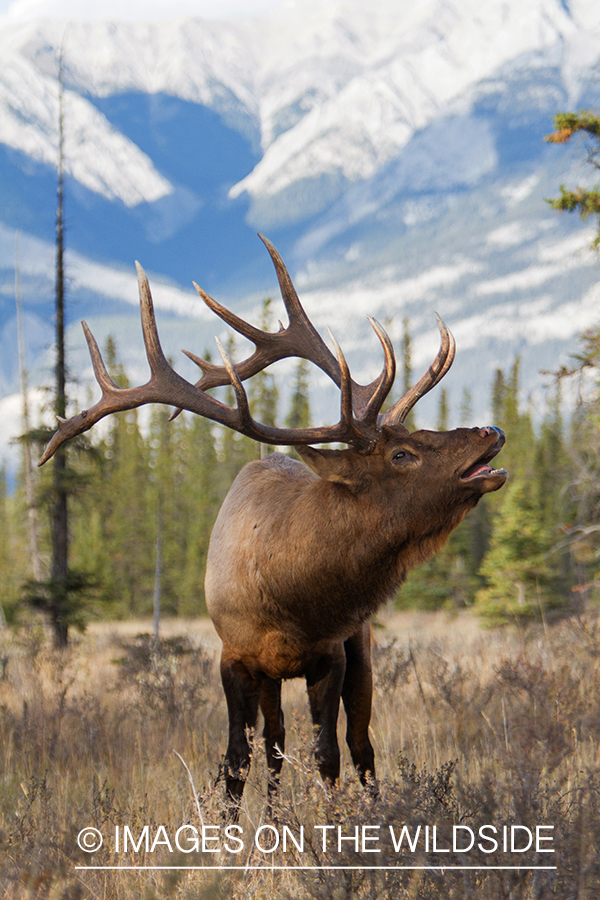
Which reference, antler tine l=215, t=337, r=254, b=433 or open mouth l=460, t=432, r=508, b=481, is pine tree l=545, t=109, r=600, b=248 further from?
antler tine l=215, t=337, r=254, b=433

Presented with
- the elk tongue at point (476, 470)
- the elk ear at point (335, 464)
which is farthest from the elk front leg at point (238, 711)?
the elk tongue at point (476, 470)

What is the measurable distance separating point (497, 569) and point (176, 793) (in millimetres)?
24088

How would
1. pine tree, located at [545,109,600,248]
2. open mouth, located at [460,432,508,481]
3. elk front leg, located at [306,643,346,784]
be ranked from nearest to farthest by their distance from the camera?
open mouth, located at [460,432,508,481] < elk front leg, located at [306,643,346,784] < pine tree, located at [545,109,600,248]

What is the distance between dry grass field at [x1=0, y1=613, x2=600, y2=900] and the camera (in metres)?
3.14

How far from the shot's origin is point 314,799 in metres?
3.74

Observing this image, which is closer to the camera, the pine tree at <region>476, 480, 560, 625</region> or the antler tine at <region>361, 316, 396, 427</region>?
the antler tine at <region>361, 316, 396, 427</region>

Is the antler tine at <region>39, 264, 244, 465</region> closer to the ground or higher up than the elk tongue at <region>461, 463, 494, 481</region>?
higher up

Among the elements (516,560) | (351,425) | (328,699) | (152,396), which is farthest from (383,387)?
(516,560)

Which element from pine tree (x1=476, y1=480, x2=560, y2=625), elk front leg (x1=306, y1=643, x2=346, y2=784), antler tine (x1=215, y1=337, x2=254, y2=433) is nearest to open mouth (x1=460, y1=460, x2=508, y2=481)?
antler tine (x1=215, y1=337, x2=254, y2=433)

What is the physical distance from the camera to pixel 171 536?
45250 mm

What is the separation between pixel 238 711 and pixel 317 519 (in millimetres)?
1237

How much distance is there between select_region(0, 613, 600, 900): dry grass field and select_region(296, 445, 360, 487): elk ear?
119 centimetres

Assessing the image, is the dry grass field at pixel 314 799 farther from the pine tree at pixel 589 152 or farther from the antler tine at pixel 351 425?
the pine tree at pixel 589 152

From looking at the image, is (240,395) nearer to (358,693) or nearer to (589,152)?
(358,693)
